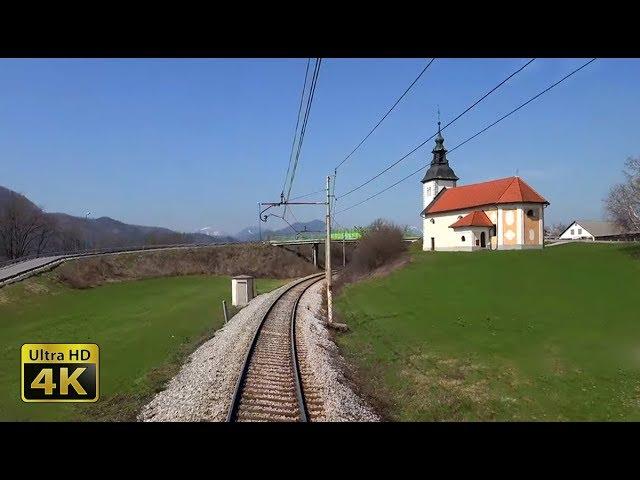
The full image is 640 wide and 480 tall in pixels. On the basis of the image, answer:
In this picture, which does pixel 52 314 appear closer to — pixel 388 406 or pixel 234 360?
pixel 234 360

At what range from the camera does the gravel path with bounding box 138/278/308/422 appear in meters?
7.21

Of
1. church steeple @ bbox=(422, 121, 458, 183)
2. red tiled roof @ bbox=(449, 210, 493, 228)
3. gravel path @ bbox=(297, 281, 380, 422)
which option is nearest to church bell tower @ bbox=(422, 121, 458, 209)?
church steeple @ bbox=(422, 121, 458, 183)

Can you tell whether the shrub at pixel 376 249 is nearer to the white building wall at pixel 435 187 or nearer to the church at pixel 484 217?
the church at pixel 484 217

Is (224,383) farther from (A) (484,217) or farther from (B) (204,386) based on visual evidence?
(A) (484,217)

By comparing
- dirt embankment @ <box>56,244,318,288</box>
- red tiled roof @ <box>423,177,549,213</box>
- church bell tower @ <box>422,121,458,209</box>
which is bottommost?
dirt embankment @ <box>56,244,318,288</box>

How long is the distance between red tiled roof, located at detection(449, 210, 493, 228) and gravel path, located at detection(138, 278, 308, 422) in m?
28.0

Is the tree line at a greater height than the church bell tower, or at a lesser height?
lesser

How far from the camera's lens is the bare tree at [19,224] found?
28.0 metres

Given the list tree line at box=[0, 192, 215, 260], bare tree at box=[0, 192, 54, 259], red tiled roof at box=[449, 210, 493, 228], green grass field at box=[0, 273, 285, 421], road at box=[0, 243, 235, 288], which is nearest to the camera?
green grass field at box=[0, 273, 285, 421]

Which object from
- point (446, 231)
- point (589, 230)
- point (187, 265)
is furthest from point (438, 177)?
point (187, 265)

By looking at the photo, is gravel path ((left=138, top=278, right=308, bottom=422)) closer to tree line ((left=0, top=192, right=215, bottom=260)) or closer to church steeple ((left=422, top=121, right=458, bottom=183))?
tree line ((left=0, top=192, right=215, bottom=260))
